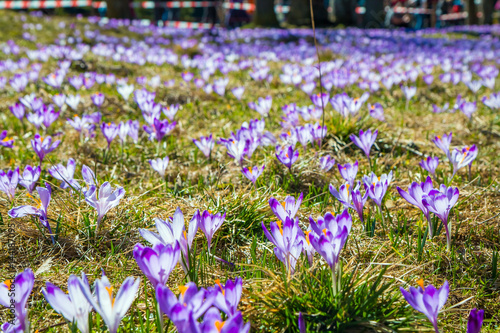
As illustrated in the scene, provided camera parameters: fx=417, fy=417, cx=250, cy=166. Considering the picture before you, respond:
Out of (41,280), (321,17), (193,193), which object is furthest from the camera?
(321,17)

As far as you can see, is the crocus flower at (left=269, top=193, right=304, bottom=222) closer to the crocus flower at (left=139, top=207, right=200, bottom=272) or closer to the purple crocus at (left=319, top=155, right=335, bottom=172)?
the crocus flower at (left=139, top=207, right=200, bottom=272)

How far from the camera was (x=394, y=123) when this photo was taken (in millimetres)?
3850

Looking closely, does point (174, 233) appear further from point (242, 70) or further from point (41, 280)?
point (242, 70)

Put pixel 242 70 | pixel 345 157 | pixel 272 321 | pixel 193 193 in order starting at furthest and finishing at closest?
1. pixel 242 70
2. pixel 345 157
3. pixel 193 193
4. pixel 272 321

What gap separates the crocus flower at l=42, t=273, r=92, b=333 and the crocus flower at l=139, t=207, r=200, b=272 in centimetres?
28

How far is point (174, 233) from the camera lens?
136 centimetres

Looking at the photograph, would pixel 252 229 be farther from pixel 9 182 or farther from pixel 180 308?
pixel 9 182

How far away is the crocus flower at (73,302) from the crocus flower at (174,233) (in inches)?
11.1

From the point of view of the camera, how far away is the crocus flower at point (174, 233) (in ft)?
4.40

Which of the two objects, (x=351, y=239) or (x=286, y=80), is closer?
(x=351, y=239)

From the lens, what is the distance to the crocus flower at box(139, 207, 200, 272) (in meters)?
1.34

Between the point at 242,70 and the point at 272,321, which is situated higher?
the point at 242,70

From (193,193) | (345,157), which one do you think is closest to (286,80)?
(345,157)

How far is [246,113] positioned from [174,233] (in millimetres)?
3035
